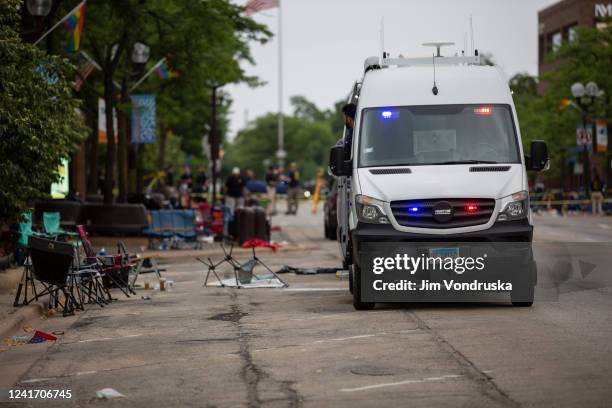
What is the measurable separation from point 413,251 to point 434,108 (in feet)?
6.82

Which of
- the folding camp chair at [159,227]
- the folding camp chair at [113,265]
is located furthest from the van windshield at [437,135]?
the folding camp chair at [159,227]

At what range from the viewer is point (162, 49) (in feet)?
115

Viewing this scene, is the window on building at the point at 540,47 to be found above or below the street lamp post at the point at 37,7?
above

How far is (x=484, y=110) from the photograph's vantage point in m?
15.7

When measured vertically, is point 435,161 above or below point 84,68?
below

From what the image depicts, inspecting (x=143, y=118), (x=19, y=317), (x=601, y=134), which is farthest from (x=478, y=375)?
(x=601, y=134)

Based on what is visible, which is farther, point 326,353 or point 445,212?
point 445,212

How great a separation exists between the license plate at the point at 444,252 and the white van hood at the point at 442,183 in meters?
0.60

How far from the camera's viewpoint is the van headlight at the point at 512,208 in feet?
47.8

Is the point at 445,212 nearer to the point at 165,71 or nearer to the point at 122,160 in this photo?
the point at 165,71

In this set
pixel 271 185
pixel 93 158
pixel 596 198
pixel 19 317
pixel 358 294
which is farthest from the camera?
pixel 271 185

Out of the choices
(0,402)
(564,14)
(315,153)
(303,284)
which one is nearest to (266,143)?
(315,153)

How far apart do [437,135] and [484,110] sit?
687 millimetres

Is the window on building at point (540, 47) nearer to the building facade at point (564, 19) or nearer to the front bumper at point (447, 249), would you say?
the building facade at point (564, 19)
